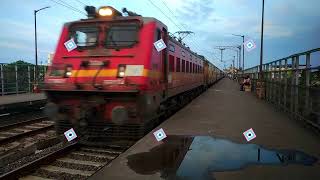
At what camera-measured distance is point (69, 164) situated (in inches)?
292

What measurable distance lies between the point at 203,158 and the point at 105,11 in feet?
17.3

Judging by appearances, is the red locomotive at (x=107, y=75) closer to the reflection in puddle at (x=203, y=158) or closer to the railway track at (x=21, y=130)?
the reflection in puddle at (x=203, y=158)

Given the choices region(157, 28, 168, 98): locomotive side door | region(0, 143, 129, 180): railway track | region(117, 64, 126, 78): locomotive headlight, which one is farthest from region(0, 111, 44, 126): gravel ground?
region(117, 64, 126, 78): locomotive headlight

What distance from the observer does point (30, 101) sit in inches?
701

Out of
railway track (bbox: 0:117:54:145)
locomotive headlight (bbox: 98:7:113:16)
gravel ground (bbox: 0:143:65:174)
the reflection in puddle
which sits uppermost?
locomotive headlight (bbox: 98:7:113:16)

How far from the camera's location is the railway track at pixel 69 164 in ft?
21.9

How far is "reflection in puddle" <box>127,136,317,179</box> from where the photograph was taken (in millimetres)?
5898

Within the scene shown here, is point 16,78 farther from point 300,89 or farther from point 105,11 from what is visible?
point 300,89

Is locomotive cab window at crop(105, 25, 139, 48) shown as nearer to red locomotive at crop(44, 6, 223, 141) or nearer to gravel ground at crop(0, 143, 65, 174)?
red locomotive at crop(44, 6, 223, 141)

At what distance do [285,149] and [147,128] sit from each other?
135 inches

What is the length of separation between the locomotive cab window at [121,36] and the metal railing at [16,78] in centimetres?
1277

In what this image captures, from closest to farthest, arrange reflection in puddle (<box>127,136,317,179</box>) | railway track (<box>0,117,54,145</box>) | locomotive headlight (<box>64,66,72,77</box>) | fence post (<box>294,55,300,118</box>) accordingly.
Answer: reflection in puddle (<box>127,136,317,179</box>), locomotive headlight (<box>64,66,72,77</box>), railway track (<box>0,117,54,145</box>), fence post (<box>294,55,300,118</box>)

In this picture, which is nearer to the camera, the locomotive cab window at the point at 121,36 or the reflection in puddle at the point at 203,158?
the reflection in puddle at the point at 203,158

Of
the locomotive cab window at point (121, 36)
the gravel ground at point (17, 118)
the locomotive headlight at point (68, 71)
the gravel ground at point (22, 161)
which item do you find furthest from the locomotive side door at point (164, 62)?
the gravel ground at point (17, 118)
